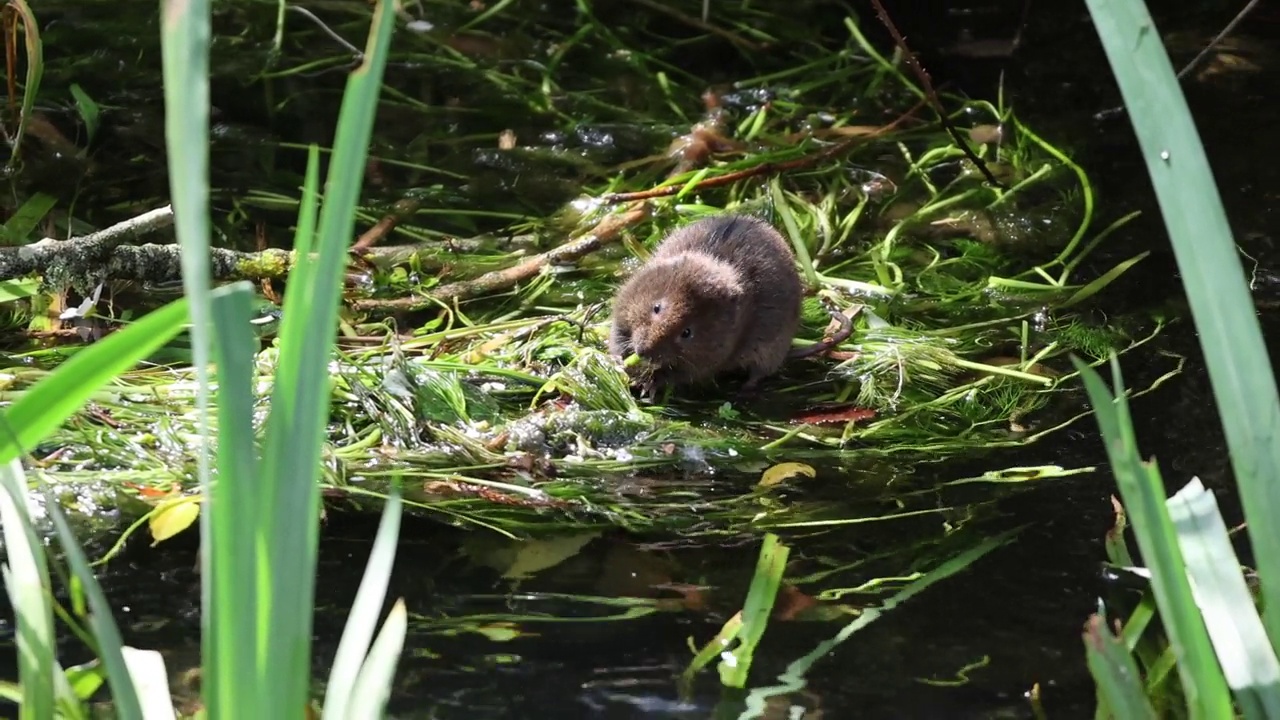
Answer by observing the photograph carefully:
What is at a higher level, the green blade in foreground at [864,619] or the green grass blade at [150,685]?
the green grass blade at [150,685]

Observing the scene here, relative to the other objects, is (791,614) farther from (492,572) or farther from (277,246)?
(277,246)

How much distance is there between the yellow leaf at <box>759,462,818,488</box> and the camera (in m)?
3.19

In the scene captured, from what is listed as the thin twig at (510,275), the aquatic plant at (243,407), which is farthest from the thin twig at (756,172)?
the aquatic plant at (243,407)

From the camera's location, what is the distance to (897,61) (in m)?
5.91

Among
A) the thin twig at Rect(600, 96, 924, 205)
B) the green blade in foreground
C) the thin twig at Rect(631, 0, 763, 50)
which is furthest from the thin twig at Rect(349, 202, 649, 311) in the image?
the thin twig at Rect(631, 0, 763, 50)

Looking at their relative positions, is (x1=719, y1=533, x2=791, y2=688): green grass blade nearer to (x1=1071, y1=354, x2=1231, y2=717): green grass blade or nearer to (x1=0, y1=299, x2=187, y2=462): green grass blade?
(x1=1071, y1=354, x2=1231, y2=717): green grass blade

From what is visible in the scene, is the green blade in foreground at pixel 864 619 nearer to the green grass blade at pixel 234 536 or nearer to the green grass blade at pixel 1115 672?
the green grass blade at pixel 1115 672

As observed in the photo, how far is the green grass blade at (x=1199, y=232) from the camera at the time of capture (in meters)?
1.40

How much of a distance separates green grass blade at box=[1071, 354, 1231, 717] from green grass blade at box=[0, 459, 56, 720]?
4.15 ft

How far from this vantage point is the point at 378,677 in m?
1.64

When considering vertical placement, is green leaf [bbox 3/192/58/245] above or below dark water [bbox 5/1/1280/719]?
above

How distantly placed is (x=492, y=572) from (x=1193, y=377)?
6.79ft

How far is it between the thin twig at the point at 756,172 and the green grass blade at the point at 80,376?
11.2 feet

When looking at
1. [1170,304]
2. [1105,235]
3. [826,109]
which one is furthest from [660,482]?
[826,109]
